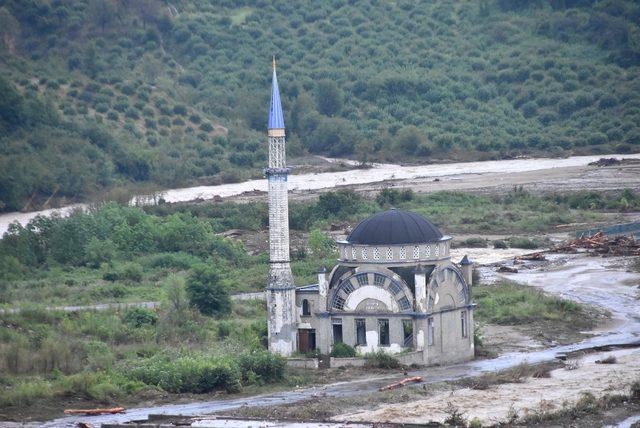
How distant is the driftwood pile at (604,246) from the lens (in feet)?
251

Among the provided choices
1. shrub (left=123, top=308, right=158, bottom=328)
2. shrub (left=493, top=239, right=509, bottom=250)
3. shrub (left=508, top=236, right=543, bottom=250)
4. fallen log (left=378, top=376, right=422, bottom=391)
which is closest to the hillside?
shrub (left=493, top=239, right=509, bottom=250)

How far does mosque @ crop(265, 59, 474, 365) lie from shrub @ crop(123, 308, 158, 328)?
6237 millimetres

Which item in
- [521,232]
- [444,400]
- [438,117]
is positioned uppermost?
[438,117]

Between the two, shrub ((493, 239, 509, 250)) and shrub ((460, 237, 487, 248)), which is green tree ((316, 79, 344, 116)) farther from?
shrub ((493, 239, 509, 250))

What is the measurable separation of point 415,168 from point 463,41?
30016 mm

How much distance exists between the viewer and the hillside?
11888 centimetres

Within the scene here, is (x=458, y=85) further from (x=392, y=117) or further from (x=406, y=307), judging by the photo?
(x=406, y=307)

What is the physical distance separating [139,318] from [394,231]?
10.5 meters

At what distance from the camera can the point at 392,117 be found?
139 m

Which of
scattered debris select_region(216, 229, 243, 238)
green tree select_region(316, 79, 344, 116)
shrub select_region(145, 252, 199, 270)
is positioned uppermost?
green tree select_region(316, 79, 344, 116)

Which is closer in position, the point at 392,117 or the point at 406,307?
the point at 406,307

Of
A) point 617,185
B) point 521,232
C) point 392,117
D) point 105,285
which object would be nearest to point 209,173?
point 392,117

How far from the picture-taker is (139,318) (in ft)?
194

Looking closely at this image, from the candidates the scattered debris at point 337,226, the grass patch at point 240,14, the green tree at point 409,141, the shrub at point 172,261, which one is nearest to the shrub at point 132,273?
the shrub at point 172,261
